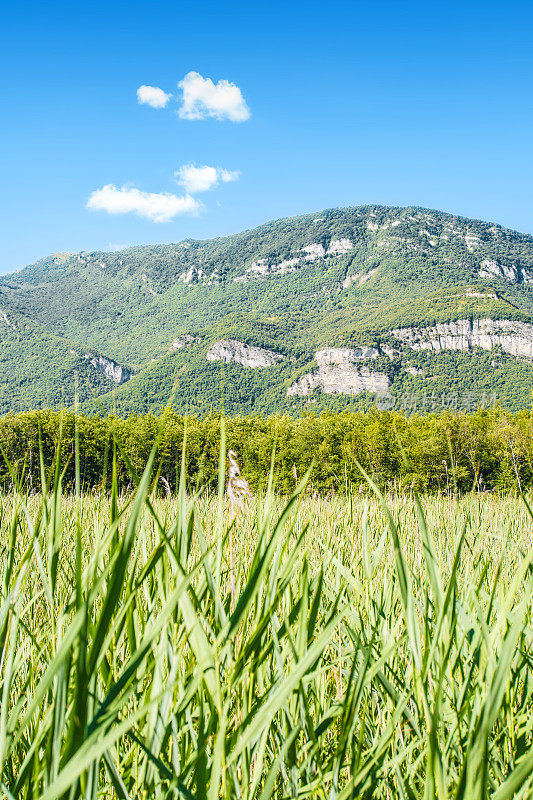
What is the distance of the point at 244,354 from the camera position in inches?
4651

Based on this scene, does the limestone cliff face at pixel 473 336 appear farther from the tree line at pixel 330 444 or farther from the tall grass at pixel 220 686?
the tall grass at pixel 220 686

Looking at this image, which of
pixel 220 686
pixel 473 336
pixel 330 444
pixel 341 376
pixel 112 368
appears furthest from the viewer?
pixel 112 368

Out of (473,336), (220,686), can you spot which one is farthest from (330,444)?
(473,336)

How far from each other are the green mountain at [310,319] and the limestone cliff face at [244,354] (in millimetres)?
370

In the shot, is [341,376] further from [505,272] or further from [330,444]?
[330,444]

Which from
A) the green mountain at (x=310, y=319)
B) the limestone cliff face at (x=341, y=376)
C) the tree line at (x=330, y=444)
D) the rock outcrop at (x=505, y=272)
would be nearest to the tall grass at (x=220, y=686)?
the tree line at (x=330, y=444)

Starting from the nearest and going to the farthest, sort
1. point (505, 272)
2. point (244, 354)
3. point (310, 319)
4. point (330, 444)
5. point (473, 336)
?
point (330, 444)
point (473, 336)
point (244, 354)
point (310, 319)
point (505, 272)

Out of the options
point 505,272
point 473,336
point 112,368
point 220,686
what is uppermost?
point 505,272

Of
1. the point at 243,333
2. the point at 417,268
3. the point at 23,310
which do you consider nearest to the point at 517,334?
the point at 417,268

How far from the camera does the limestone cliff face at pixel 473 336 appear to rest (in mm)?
96812

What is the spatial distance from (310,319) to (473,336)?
50.7 meters

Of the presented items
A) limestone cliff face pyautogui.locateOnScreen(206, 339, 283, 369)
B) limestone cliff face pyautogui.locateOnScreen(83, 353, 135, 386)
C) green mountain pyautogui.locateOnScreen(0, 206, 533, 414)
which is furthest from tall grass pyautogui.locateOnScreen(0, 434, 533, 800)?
limestone cliff face pyautogui.locateOnScreen(206, 339, 283, 369)

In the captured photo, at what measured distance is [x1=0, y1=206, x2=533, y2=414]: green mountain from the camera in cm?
8925

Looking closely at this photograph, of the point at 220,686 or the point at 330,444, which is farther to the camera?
the point at 330,444
